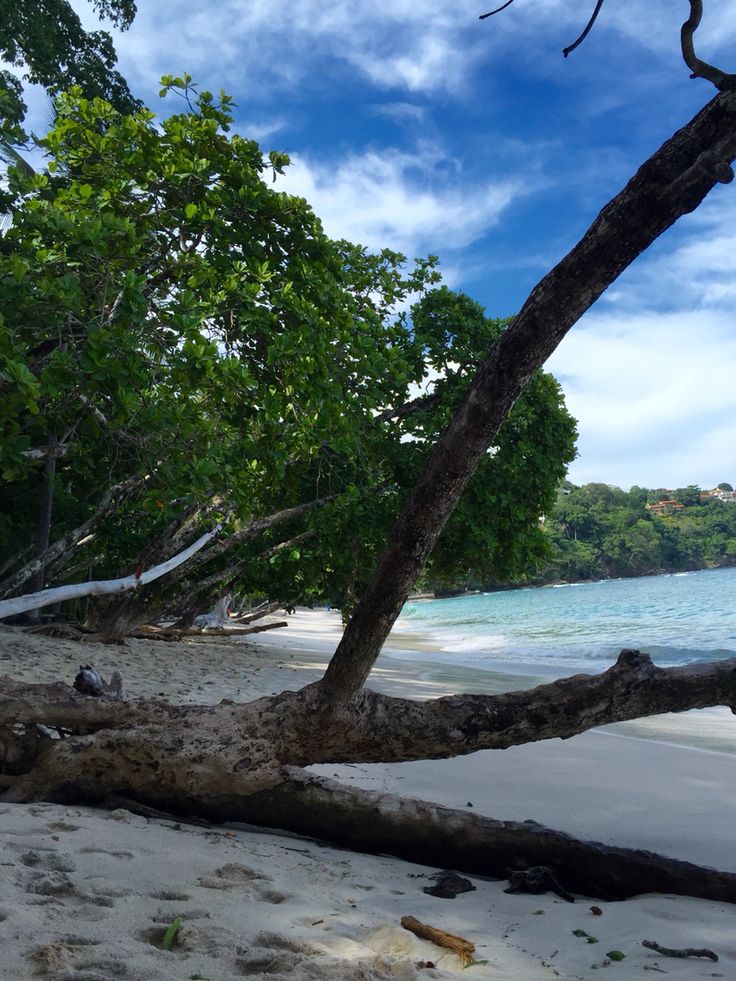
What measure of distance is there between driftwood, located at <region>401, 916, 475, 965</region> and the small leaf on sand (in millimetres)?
798

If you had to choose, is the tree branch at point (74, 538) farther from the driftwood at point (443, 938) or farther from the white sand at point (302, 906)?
the driftwood at point (443, 938)

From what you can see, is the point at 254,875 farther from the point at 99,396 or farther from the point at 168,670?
the point at 168,670

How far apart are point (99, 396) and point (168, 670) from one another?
206 inches

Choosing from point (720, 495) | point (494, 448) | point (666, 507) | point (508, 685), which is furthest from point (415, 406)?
point (720, 495)

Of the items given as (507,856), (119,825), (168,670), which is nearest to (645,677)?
(507,856)

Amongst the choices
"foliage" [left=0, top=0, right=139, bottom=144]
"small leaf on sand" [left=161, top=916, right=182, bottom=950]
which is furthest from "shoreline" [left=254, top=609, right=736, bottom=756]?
"foliage" [left=0, top=0, right=139, bottom=144]

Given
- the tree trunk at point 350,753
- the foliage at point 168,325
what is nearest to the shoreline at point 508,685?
the foliage at point 168,325

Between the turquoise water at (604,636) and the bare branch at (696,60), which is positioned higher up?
the bare branch at (696,60)

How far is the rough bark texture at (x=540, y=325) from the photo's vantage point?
247 cm

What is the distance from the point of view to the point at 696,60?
2.36 m

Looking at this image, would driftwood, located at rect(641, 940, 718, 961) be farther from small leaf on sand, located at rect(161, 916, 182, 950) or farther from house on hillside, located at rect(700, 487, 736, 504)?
house on hillside, located at rect(700, 487, 736, 504)

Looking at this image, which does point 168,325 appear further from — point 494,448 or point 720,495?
point 720,495

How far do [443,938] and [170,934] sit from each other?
2.99 feet

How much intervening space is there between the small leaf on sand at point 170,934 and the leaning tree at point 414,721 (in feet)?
3.85
